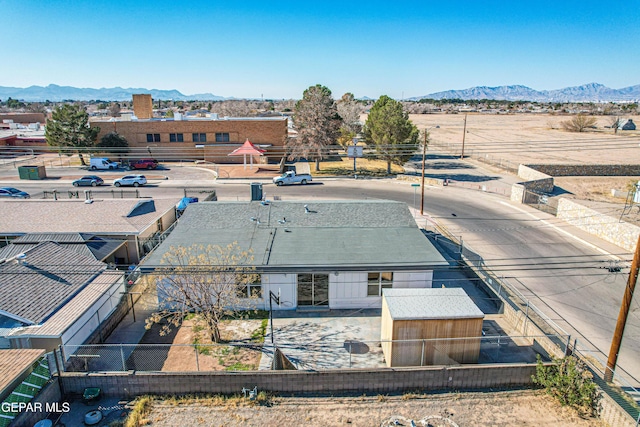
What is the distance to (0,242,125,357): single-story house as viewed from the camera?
47.5 ft

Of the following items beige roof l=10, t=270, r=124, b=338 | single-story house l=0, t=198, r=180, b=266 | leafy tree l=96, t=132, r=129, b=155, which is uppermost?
leafy tree l=96, t=132, r=129, b=155

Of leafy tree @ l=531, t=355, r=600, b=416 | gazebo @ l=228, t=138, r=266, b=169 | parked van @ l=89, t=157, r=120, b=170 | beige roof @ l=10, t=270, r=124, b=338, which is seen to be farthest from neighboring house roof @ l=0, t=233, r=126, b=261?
parked van @ l=89, t=157, r=120, b=170

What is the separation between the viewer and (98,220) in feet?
80.8

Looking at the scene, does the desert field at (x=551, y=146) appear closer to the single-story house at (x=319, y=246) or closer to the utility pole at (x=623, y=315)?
the single-story house at (x=319, y=246)

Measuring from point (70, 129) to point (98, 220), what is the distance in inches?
1483

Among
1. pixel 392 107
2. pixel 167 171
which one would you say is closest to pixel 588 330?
pixel 392 107

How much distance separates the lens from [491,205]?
38938 millimetres

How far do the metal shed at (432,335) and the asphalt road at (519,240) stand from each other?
4.91 metres

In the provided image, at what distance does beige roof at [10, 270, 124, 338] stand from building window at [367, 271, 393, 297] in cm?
1130

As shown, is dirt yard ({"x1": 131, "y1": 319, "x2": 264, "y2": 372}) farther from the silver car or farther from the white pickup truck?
the silver car

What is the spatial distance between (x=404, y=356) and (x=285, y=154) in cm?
4505

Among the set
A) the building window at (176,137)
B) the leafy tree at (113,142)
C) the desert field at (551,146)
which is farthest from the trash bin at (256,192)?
the desert field at (551,146)

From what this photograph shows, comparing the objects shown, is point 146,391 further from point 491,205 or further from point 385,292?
point 491,205

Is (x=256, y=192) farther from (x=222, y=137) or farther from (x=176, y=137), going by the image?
(x=176, y=137)
